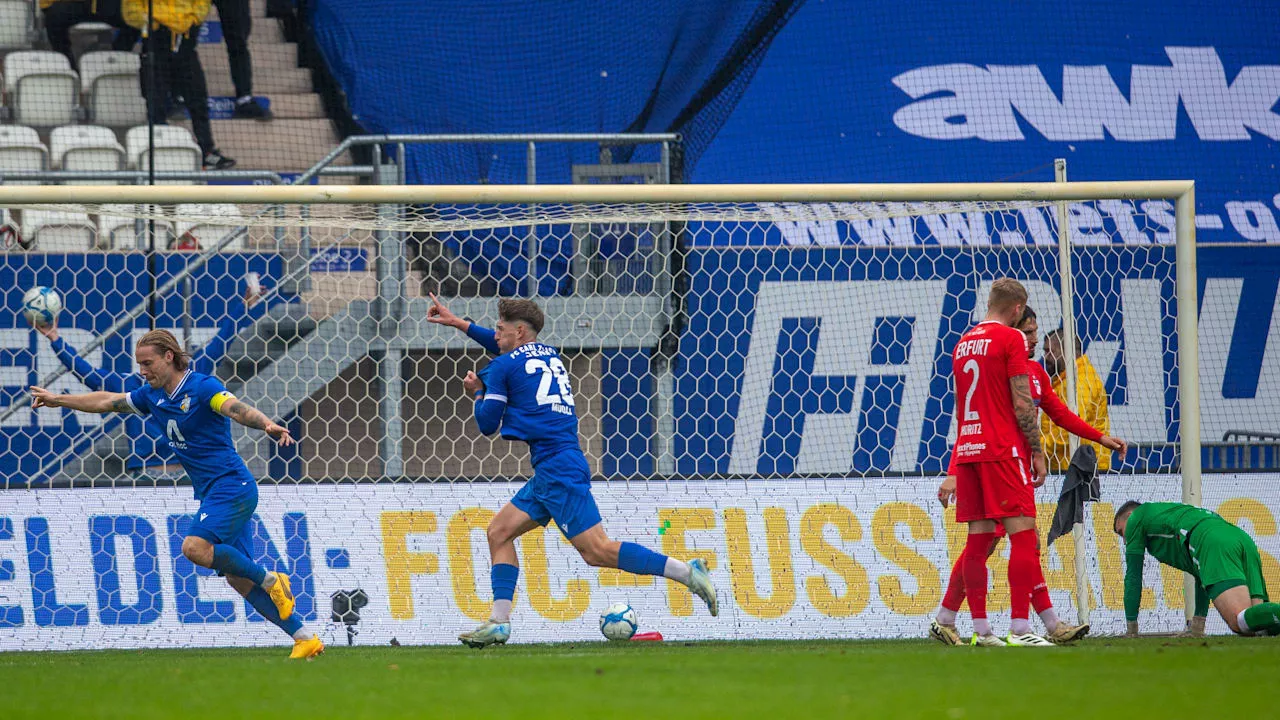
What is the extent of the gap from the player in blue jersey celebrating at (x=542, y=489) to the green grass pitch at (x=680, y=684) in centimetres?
37

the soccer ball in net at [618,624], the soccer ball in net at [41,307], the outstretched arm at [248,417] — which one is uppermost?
the soccer ball in net at [41,307]

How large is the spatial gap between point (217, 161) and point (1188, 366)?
28.6ft

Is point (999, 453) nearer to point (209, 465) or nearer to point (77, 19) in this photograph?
point (209, 465)

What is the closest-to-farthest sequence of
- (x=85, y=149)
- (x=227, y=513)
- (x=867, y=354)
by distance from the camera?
(x=227, y=513)
(x=867, y=354)
(x=85, y=149)

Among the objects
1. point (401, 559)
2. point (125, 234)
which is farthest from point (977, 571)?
point (125, 234)

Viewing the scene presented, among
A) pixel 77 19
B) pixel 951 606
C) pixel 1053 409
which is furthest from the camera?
pixel 77 19

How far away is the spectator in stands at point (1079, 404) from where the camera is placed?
7.73 metres

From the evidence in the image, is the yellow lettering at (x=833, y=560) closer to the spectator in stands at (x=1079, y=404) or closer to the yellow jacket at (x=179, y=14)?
the spectator in stands at (x=1079, y=404)

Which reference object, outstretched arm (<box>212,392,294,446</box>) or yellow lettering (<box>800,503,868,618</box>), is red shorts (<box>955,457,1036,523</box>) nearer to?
yellow lettering (<box>800,503,868,618</box>)

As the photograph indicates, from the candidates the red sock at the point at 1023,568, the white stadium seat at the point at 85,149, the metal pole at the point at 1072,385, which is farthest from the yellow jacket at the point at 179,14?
the red sock at the point at 1023,568

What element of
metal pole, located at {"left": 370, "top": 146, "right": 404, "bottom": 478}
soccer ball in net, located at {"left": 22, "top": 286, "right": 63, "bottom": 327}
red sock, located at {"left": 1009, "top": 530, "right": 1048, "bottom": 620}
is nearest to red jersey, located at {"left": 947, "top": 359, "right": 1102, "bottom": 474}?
red sock, located at {"left": 1009, "top": 530, "right": 1048, "bottom": 620}

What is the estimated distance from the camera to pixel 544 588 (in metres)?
7.87

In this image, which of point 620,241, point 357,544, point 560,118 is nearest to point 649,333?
point 620,241

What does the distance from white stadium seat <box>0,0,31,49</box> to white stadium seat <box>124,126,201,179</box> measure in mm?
1921
